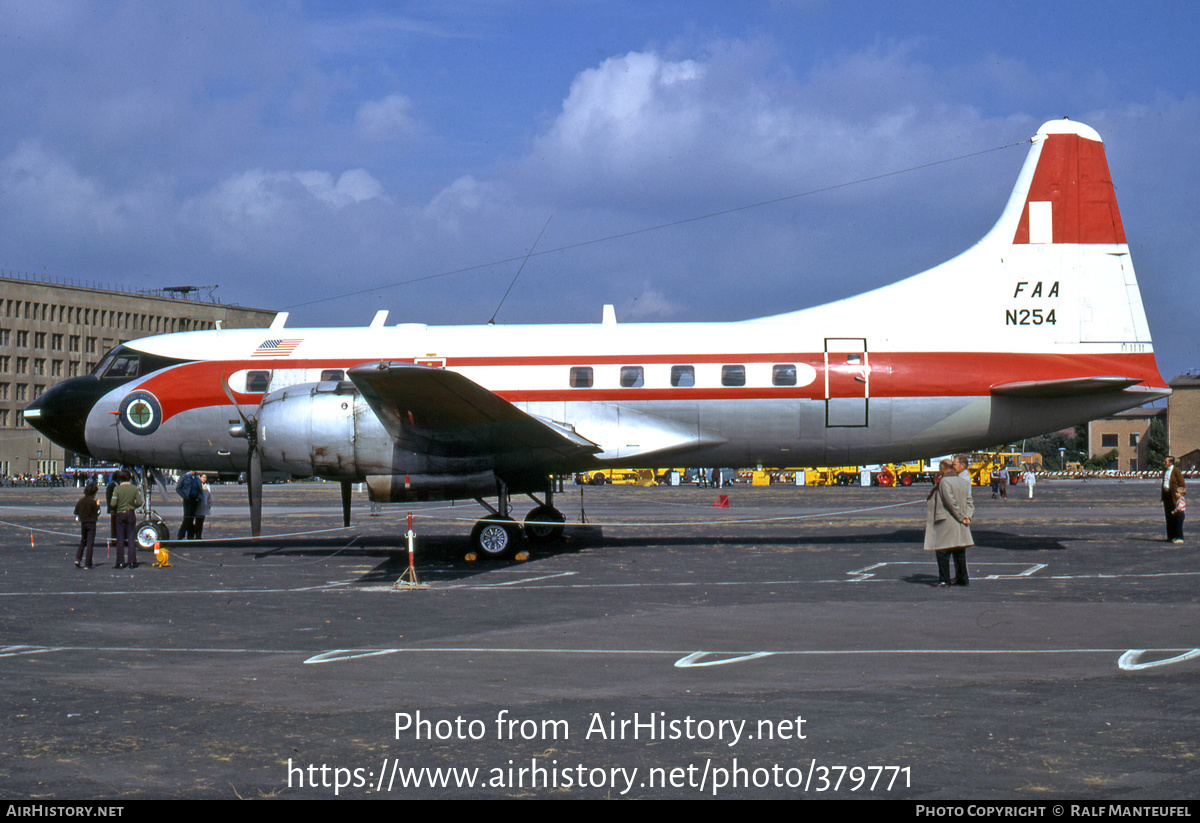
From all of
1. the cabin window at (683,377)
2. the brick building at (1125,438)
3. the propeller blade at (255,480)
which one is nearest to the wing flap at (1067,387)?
the cabin window at (683,377)

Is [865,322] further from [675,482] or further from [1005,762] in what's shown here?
[675,482]

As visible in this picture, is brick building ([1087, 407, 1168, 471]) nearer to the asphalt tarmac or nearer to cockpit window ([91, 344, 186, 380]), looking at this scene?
the asphalt tarmac

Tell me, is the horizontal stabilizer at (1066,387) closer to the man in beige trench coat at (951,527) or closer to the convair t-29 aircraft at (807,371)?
the convair t-29 aircraft at (807,371)

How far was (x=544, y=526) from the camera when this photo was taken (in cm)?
2283

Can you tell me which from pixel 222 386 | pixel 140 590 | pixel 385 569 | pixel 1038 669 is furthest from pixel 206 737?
pixel 222 386

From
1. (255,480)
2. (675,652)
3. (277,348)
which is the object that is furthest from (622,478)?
(675,652)

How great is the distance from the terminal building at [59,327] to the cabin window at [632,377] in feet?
350

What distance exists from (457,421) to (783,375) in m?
6.70

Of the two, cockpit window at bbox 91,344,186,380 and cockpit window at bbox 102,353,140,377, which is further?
cockpit window at bbox 102,353,140,377

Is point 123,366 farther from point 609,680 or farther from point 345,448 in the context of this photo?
point 609,680

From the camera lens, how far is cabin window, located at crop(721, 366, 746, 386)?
2070 cm

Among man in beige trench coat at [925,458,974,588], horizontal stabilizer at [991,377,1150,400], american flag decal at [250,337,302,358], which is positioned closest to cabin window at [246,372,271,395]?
american flag decal at [250,337,302,358]

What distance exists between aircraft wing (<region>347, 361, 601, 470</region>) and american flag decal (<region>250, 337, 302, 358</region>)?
4507 millimetres

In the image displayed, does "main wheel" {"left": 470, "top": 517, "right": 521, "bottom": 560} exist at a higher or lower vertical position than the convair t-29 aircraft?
lower
